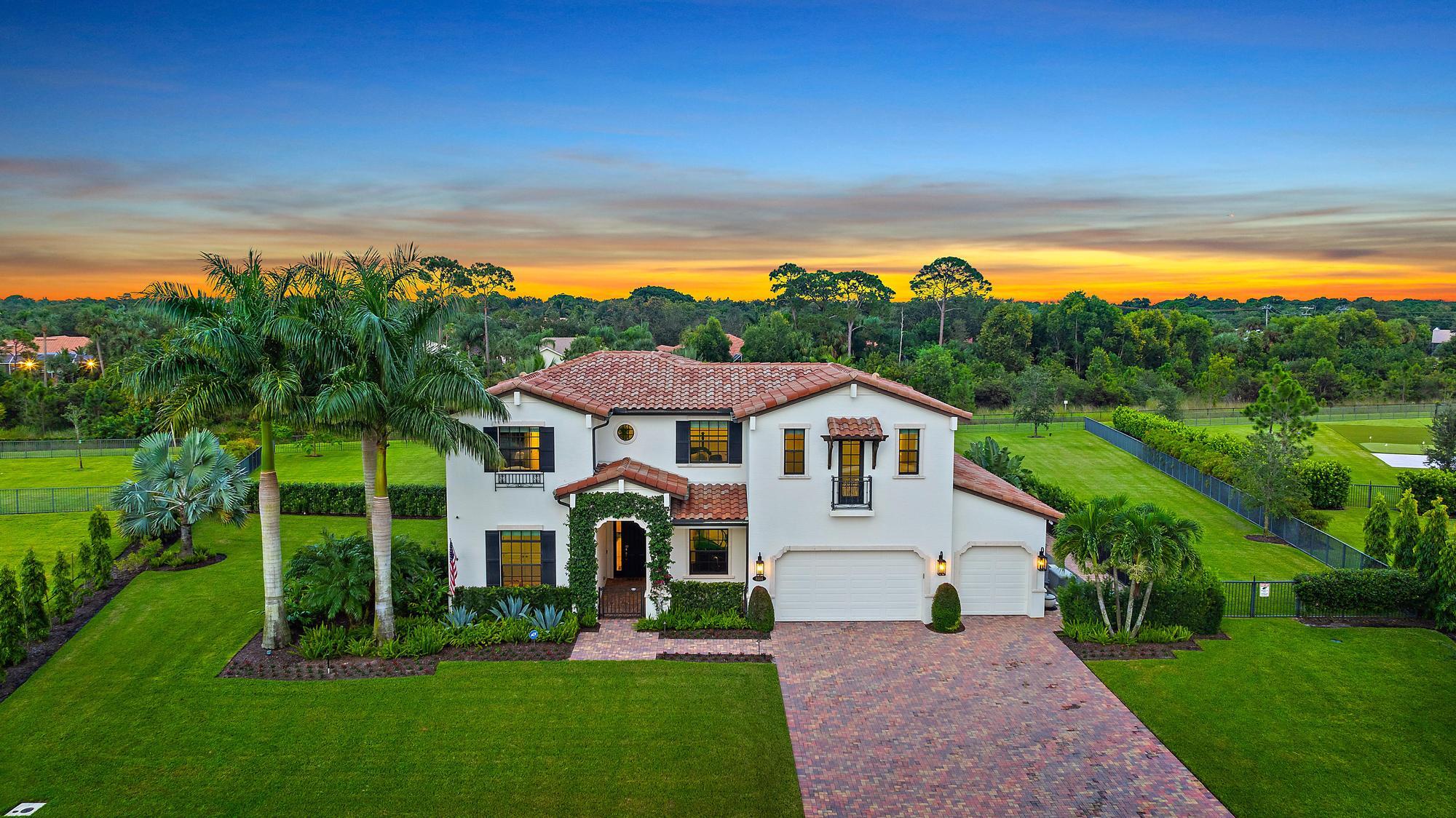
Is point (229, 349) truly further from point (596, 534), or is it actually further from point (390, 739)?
point (596, 534)

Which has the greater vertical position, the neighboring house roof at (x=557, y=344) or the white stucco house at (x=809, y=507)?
the neighboring house roof at (x=557, y=344)

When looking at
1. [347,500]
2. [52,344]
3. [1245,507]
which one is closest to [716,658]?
[347,500]

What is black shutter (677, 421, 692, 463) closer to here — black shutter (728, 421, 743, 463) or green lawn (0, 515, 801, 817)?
black shutter (728, 421, 743, 463)

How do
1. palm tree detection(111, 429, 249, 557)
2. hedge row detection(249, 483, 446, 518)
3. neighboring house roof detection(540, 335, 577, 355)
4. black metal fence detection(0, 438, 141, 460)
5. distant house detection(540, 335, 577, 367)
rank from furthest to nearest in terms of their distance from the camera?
1. neighboring house roof detection(540, 335, 577, 355)
2. distant house detection(540, 335, 577, 367)
3. black metal fence detection(0, 438, 141, 460)
4. hedge row detection(249, 483, 446, 518)
5. palm tree detection(111, 429, 249, 557)

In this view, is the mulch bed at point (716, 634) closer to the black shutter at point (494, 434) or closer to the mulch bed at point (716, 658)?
the mulch bed at point (716, 658)

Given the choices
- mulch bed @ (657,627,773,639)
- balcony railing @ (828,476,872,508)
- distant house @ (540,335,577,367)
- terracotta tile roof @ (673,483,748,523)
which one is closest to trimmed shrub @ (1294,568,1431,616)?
balcony railing @ (828,476,872,508)

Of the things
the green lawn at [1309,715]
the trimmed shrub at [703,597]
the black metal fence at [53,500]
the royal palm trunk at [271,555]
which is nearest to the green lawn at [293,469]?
the black metal fence at [53,500]
